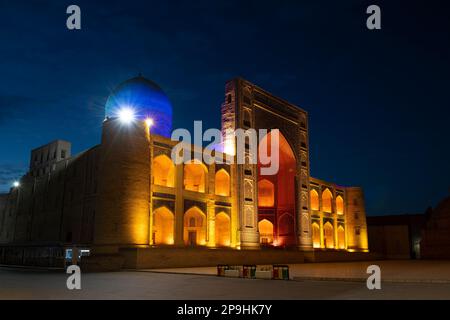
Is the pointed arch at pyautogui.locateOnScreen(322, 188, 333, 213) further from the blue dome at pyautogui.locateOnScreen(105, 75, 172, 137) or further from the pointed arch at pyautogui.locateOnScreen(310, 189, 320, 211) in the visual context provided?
the blue dome at pyautogui.locateOnScreen(105, 75, 172, 137)

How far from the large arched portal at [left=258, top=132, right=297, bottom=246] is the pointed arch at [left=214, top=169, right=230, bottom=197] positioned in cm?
433

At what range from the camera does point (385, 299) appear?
6.55 m

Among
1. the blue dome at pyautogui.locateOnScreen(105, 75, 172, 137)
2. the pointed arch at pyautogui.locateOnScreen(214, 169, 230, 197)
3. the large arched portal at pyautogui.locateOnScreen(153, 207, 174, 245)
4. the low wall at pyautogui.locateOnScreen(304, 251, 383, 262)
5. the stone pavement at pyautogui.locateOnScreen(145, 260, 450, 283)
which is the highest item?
the blue dome at pyautogui.locateOnScreen(105, 75, 172, 137)

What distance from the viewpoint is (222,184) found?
23531mm

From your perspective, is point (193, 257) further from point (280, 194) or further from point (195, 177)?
point (280, 194)

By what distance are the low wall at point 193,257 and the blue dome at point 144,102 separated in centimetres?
768

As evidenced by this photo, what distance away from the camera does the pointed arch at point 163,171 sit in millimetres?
19911

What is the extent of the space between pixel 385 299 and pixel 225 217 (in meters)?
16.2

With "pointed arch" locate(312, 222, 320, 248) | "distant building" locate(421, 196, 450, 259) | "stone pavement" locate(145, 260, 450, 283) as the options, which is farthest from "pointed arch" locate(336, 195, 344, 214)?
"stone pavement" locate(145, 260, 450, 283)

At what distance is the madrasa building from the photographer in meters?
16.8

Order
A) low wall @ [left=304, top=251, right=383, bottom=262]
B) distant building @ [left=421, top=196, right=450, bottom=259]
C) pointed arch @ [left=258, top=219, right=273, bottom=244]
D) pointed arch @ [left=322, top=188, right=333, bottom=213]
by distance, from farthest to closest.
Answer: pointed arch @ [left=322, top=188, right=333, bottom=213]
distant building @ [left=421, top=196, right=450, bottom=259]
pointed arch @ [left=258, top=219, right=273, bottom=244]
low wall @ [left=304, top=251, right=383, bottom=262]
